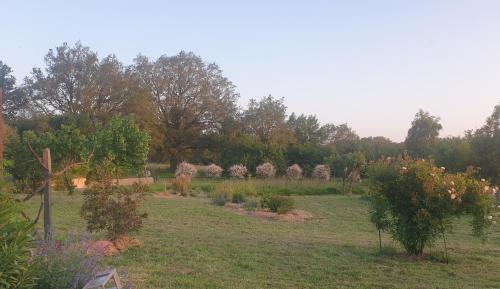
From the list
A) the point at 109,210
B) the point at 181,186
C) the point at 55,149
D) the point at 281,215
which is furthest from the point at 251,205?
the point at 109,210

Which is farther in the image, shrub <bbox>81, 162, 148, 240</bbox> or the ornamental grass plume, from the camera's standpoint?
the ornamental grass plume

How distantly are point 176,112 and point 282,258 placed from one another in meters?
37.3

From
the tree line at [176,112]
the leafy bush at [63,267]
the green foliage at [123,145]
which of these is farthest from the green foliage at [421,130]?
the leafy bush at [63,267]

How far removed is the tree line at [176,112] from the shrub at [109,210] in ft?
89.8

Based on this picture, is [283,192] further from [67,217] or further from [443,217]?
[443,217]

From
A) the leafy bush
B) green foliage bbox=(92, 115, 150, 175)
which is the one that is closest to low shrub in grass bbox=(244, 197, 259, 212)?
green foliage bbox=(92, 115, 150, 175)

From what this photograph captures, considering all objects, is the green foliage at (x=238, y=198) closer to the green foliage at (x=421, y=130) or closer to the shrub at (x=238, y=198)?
the shrub at (x=238, y=198)

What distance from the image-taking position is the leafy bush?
469 cm

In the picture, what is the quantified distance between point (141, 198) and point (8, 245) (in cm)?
530

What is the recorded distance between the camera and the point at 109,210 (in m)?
9.17

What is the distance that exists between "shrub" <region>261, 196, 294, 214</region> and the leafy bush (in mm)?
12253

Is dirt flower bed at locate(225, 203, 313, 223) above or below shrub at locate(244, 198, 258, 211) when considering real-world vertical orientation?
below

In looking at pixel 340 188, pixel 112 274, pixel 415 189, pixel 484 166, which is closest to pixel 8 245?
pixel 112 274

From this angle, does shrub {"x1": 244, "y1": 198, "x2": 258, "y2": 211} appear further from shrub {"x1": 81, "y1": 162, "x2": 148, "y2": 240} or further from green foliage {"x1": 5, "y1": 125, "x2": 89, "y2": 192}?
shrub {"x1": 81, "y1": 162, "x2": 148, "y2": 240}
